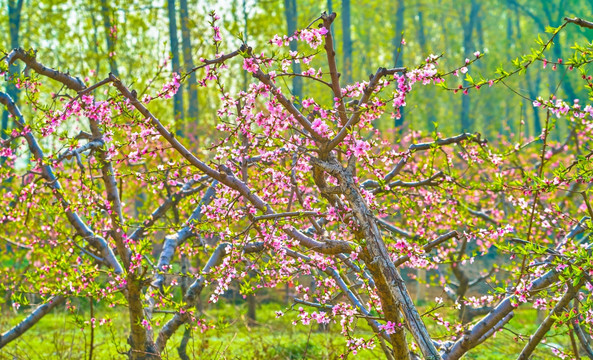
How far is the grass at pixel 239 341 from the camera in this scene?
8134mm

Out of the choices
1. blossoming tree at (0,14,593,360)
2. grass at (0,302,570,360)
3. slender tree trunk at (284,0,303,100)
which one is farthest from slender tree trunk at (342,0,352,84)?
blossoming tree at (0,14,593,360)

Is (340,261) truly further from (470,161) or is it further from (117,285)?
(117,285)

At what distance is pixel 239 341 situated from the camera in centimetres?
1102

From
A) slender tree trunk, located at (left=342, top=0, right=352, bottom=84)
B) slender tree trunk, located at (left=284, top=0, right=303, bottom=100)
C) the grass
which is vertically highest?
slender tree trunk, located at (left=342, top=0, right=352, bottom=84)

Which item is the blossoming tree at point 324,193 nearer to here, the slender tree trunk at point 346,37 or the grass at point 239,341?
the grass at point 239,341

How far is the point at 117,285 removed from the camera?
6246mm

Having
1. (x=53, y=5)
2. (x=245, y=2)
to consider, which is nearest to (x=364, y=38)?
(x=245, y=2)

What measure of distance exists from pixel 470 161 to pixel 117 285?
3967 millimetres

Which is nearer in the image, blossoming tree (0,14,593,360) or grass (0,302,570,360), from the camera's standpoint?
blossoming tree (0,14,593,360)

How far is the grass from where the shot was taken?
8.13 metres


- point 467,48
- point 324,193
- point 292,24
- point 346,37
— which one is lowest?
point 324,193

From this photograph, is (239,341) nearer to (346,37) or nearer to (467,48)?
(346,37)

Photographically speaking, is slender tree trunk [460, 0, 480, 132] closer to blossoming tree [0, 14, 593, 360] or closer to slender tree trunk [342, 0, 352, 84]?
slender tree trunk [342, 0, 352, 84]

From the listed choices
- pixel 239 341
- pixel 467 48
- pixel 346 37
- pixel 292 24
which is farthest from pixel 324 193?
pixel 467 48
